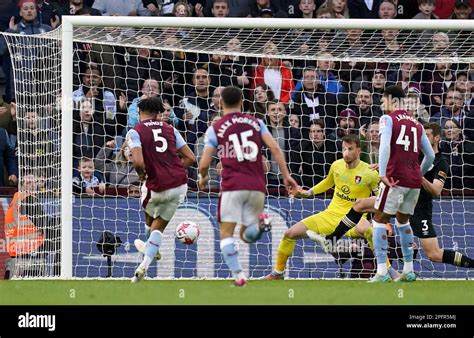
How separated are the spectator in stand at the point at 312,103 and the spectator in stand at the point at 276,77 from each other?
16 centimetres

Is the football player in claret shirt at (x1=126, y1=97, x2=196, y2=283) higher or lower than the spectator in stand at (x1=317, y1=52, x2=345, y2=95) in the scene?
lower

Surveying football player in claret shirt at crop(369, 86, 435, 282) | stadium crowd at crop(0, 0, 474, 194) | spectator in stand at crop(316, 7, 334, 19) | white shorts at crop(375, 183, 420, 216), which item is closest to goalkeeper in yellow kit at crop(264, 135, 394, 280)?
stadium crowd at crop(0, 0, 474, 194)

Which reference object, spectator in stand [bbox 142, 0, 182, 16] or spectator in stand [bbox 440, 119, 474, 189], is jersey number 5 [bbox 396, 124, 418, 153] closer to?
spectator in stand [bbox 440, 119, 474, 189]

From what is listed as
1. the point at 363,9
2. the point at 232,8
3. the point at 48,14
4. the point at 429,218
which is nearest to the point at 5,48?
the point at 48,14

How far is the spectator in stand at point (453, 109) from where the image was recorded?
18.6 m

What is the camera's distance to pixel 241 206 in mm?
13430

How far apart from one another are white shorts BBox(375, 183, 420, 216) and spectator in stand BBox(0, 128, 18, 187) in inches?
237

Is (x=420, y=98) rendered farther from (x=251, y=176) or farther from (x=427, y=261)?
(x=251, y=176)

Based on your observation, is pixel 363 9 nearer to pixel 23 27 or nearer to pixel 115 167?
pixel 23 27

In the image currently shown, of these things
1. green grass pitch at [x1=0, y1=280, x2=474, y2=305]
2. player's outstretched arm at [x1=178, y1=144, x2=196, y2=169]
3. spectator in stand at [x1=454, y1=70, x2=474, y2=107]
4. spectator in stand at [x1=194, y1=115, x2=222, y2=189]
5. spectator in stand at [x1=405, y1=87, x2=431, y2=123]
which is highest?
spectator in stand at [x1=454, y1=70, x2=474, y2=107]

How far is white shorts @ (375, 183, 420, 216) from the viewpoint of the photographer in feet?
49.2

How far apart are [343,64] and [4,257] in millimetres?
5591

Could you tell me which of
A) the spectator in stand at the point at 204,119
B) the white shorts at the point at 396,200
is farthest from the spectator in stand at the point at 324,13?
the white shorts at the point at 396,200

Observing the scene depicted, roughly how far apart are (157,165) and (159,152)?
156mm
